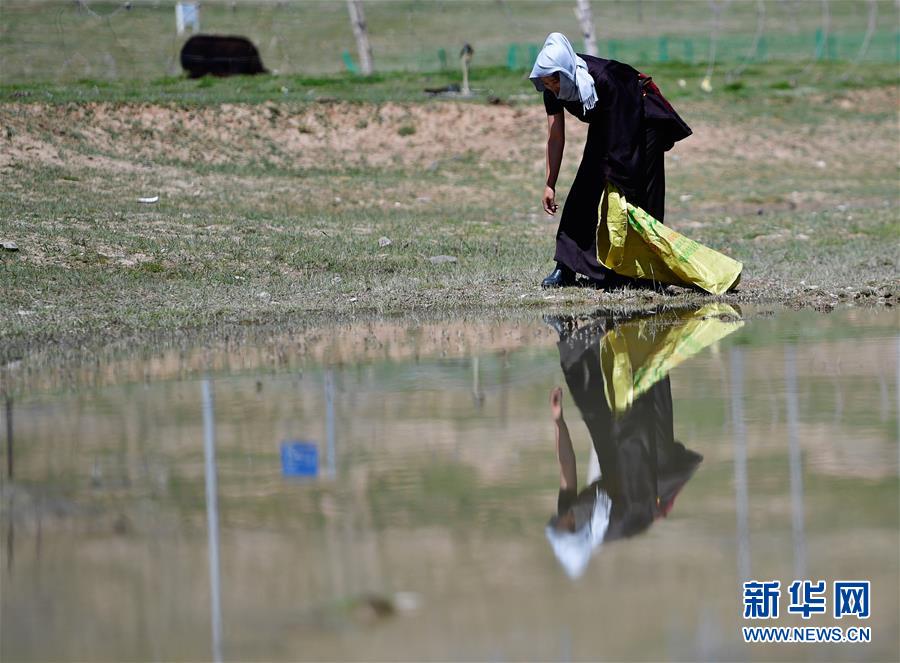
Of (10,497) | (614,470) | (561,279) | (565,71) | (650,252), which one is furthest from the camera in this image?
(561,279)

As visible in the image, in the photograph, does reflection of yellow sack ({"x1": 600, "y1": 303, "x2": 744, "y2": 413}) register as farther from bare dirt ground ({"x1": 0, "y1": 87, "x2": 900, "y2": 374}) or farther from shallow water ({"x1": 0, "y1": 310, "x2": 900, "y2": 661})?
bare dirt ground ({"x1": 0, "y1": 87, "x2": 900, "y2": 374})

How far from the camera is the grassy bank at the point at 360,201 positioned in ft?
32.4

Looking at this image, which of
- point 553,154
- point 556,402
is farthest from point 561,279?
point 556,402

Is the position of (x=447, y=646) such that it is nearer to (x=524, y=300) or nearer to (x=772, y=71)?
(x=524, y=300)

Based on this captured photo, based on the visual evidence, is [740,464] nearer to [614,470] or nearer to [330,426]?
[614,470]

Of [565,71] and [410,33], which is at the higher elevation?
[410,33]

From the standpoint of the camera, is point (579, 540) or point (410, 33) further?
point (410, 33)

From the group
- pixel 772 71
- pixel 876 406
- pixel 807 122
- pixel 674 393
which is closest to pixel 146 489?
pixel 674 393

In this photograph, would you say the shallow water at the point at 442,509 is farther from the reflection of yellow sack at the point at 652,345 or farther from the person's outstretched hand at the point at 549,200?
the person's outstretched hand at the point at 549,200

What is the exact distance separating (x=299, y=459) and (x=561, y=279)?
4998 millimetres

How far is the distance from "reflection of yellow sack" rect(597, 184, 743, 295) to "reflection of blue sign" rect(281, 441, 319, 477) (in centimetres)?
441

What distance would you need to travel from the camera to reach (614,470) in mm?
5219

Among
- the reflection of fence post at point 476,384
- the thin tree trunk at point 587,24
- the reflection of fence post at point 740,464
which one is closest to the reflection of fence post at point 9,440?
the reflection of fence post at point 476,384

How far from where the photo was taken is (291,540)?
446cm
